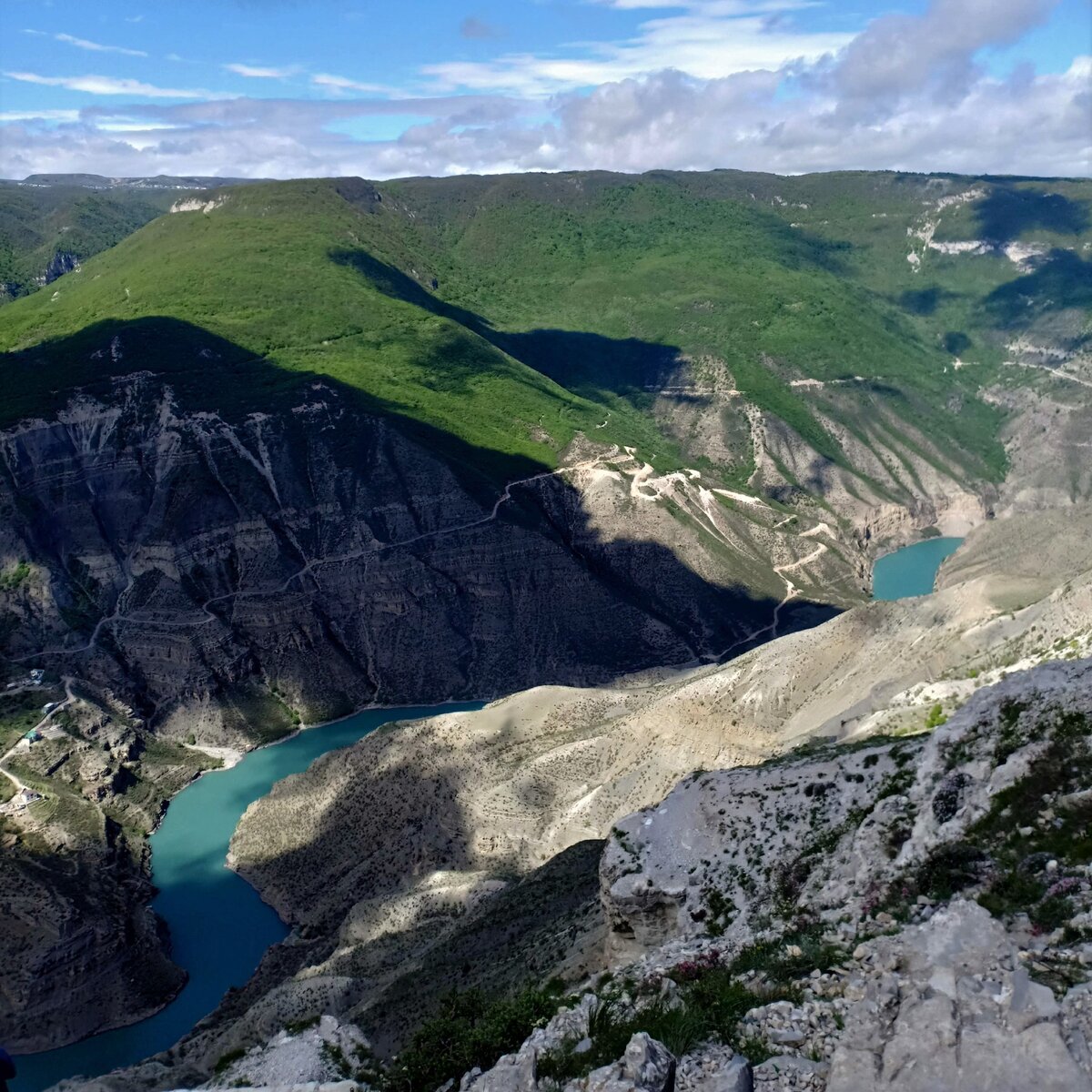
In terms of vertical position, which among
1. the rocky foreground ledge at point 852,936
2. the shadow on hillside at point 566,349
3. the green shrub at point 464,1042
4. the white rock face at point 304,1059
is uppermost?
the shadow on hillside at point 566,349

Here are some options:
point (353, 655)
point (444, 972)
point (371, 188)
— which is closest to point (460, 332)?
point (353, 655)

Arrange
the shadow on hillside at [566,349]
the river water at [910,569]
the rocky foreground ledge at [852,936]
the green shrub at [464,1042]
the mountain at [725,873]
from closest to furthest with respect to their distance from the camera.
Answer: the rocky foreground ledge at [852,936]
the mountain at [725,873]
the green shrub at [464,1042]
the river water at [910,569]
the shadow on hillside at [566,349]

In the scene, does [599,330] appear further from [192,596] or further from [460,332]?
[192,596]

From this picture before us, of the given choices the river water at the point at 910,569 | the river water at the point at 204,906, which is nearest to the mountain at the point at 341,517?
the river water at the point at 204,906

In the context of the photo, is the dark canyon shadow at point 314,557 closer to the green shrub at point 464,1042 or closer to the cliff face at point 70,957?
the cliff face at point 70,957

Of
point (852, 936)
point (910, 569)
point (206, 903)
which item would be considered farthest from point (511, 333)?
point (852, 936)
